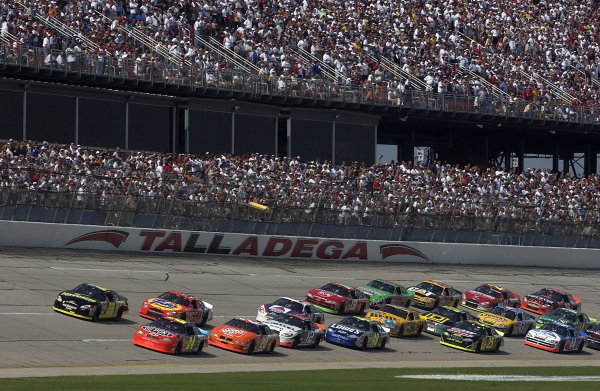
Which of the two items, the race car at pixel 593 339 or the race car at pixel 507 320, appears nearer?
the race car at pixel 507 320

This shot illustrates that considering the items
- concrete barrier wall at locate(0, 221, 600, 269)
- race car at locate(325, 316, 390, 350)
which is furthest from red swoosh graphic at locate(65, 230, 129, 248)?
race car at locate(325, 316, 390, 350)

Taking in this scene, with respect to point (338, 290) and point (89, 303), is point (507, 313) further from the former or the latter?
point (89, 303)

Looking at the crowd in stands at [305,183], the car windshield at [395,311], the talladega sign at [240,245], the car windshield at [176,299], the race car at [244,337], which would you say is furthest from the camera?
the talladega sign at [240,245]

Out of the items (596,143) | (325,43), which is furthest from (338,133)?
(596,143)

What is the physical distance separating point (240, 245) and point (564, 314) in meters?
14.5

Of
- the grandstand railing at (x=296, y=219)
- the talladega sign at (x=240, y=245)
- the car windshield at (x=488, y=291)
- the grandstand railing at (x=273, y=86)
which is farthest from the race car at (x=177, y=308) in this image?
the grandstand railing at (x=273, y=86)

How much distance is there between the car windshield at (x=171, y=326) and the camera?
109 ft

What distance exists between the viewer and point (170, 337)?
33000 mm

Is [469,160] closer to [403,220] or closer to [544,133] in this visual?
[544,133]

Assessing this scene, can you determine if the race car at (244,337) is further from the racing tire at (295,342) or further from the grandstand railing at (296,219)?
the grandstand railing at (296,219)

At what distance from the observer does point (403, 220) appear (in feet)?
188

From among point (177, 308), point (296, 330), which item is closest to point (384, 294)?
point (296, 330)

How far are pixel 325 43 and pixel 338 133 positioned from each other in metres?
5.10

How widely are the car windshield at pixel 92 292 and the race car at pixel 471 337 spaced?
39.8ft
